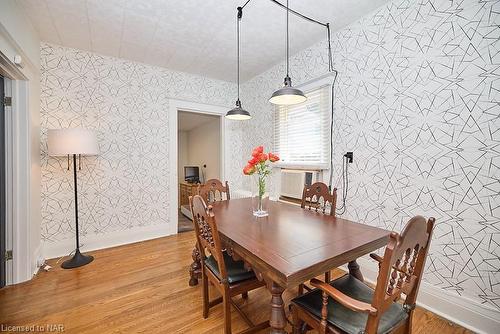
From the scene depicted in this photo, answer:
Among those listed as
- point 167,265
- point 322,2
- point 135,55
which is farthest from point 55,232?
point 322,2

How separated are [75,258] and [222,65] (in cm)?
329

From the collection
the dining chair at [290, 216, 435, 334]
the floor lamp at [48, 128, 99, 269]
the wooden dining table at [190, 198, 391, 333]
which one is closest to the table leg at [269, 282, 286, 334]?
the wooden dining table at [190, 198, 391, 333]

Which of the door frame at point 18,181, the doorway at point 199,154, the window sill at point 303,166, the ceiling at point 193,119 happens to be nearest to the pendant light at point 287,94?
the window sill at point 303,166

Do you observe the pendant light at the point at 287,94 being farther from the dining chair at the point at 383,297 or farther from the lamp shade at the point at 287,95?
the dining chair at the point at 383,297

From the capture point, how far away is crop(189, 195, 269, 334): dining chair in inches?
52.5

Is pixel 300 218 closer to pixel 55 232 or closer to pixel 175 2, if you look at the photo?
pixel 175 2

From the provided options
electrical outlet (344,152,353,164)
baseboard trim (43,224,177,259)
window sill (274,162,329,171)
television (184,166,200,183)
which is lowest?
baseboard trim (43,224,177,259)

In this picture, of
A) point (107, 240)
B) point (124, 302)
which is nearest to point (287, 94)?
point (124, 302)

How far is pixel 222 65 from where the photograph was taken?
11.2 ft

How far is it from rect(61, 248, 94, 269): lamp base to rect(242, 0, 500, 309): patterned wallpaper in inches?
125

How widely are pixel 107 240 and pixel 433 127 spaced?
4.06m

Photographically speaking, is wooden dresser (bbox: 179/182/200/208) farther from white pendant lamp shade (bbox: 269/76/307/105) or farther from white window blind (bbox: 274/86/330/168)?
white pendant lamp shade (bbox: 269/76/307/105)

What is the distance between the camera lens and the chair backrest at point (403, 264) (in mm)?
828

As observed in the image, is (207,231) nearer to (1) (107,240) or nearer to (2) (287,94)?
(2) (287,94)
